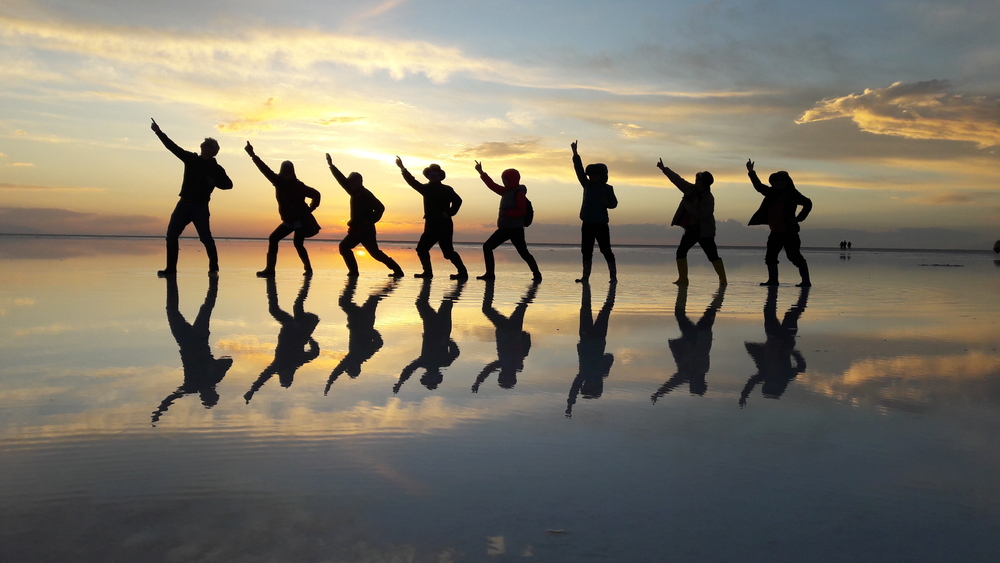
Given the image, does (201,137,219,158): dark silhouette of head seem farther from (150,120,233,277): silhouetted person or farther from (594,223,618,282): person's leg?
(594,223,618,282): person's leg

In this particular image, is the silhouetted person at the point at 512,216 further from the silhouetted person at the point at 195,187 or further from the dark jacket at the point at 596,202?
the silhouetted person at the point at 195,187

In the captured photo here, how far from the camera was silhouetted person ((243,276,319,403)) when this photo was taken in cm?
380

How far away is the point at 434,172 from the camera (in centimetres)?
1321

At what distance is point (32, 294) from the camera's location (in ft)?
26.4

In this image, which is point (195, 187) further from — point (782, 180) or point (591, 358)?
point (782, 180)

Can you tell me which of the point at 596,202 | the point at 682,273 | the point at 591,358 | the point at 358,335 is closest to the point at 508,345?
the point at 591,358

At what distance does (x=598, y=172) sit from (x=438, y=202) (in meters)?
3.05

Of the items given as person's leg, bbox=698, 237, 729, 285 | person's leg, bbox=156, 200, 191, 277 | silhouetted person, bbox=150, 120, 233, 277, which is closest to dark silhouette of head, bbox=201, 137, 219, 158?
silhouetted person, bbox=150, 120, 233, 277

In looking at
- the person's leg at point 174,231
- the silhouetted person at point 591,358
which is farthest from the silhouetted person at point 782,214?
the person's leg at point 174,231

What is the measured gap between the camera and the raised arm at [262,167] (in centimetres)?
1216

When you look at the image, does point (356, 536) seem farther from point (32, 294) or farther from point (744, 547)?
point (32, 294)

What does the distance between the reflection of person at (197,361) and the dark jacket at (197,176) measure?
207 inches

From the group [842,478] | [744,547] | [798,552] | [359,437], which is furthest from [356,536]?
[842,478]

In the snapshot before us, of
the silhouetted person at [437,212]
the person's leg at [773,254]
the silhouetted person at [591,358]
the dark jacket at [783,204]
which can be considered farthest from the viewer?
the silhouetted person at [437,212]
